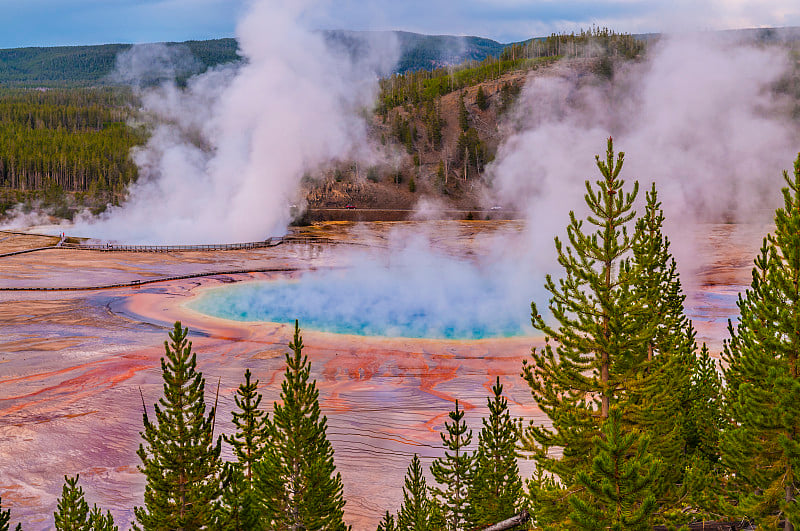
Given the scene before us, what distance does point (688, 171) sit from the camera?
175 ft

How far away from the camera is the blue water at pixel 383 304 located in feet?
113

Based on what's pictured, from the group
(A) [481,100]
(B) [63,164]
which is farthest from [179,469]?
(B) [63,164]

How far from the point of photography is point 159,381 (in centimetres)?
2639

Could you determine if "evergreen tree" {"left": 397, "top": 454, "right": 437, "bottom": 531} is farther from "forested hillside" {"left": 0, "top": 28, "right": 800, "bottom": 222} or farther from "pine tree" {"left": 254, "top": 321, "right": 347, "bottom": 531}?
"forested hillside" {"left": 0, "top": 28, "right": 800, "bottom": 222}

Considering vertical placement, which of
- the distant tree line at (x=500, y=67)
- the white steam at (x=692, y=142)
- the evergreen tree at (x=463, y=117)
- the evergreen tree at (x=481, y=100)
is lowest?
the white steam at (x=692, y=142)

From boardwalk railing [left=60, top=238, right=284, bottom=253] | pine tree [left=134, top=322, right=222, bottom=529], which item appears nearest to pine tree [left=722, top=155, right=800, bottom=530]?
pine tree [left=134, top=322, right=222, bottom=529]

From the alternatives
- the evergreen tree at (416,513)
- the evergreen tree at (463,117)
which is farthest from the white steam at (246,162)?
the evergreen tree at (416,513)

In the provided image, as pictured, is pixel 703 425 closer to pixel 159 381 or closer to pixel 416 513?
pixel 416 513

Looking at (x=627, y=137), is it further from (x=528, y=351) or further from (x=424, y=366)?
(x=424, y=366)

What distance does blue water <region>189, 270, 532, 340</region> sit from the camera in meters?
→ 34.6

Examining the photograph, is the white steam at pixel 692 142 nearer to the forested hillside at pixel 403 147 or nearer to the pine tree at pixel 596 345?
the forested hillside at pixel 403 147

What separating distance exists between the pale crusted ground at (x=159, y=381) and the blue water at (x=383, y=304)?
1938 mm

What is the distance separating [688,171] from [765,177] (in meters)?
10.0

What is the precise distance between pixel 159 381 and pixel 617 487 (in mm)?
21849
